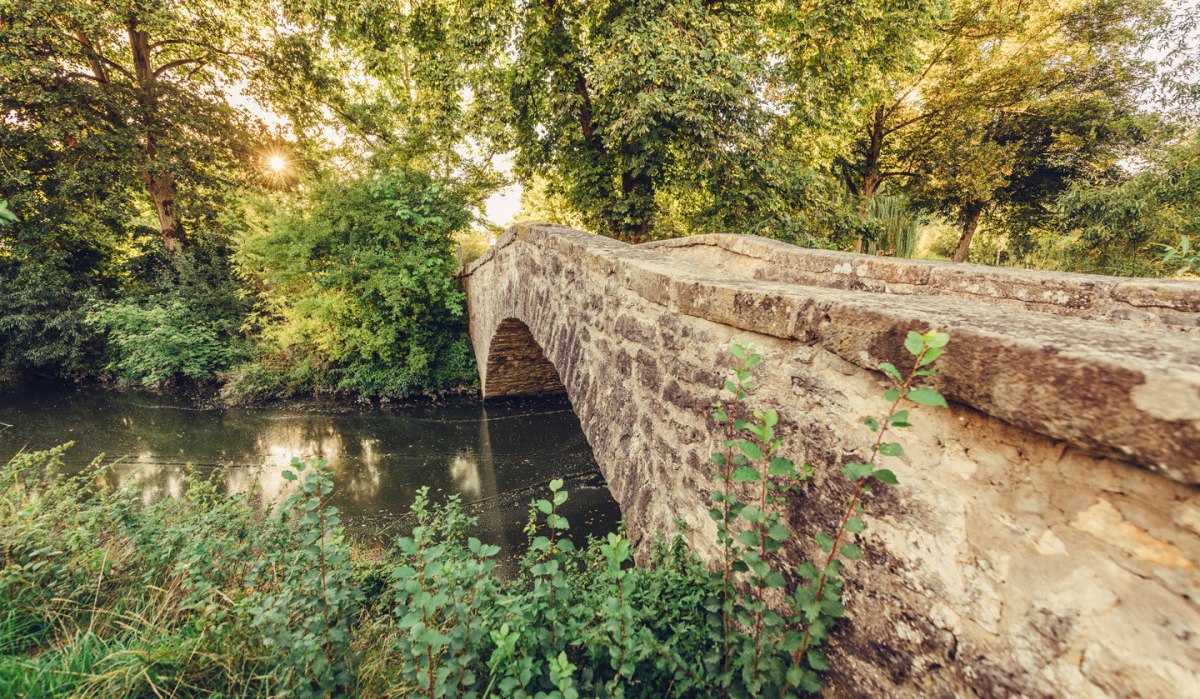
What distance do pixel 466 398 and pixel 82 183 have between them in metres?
9.57

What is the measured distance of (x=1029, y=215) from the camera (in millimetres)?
12531

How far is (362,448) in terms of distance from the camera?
8008 millimetres

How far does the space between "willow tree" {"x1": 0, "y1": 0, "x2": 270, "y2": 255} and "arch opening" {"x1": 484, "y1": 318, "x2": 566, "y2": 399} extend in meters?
9.07

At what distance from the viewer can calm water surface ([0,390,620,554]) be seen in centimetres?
607

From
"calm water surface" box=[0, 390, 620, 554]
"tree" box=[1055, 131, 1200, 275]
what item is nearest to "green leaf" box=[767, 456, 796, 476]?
"calm water surface" box=[0, 390, 620, 554]

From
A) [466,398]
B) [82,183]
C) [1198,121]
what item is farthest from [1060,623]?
[82,183]

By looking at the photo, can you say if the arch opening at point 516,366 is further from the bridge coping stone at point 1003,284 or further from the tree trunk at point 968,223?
the tree trunk at point 968,223

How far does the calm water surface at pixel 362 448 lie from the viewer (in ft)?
19.9

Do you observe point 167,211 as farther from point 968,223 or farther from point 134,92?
point 968,223

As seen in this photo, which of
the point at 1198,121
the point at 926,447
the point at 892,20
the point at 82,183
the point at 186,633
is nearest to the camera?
the point at 926,447

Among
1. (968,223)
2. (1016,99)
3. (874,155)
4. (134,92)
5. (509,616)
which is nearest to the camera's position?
(509,616)

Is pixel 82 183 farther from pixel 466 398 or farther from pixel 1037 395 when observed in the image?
pixel 1037 395

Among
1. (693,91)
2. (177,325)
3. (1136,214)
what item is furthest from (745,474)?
(177,325)

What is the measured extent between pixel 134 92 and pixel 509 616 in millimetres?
14674
